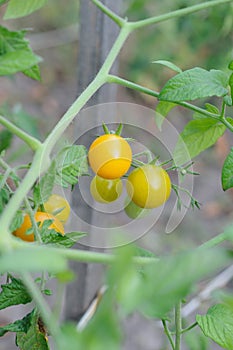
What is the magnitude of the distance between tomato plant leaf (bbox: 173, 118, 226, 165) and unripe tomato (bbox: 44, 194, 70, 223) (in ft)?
0.54

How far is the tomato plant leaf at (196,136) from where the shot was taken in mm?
811

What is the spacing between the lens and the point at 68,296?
1256 millimetres

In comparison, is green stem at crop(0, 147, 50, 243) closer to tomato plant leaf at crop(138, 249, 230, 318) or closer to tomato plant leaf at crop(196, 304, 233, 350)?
tomato plant leaf at crop(138, 249, 230, 318)

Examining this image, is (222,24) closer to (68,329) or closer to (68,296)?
(68,296)

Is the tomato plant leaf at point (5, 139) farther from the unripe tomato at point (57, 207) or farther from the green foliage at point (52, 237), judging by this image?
the green foliage at point (52, 237)

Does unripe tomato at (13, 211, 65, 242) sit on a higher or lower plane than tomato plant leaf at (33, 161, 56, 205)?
lower

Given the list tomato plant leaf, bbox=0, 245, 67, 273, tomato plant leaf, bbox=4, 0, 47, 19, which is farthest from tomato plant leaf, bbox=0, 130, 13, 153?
tomato plant leaf, bbox=0, 245, 67, 273

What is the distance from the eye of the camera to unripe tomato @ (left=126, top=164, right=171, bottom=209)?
0.69 meters

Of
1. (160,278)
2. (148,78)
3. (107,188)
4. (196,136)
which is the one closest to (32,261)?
(160,278)

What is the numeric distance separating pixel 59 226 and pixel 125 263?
1.26 feet

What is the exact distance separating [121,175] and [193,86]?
0.13 meters

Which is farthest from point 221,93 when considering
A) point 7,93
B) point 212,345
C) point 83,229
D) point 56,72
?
point 56,72

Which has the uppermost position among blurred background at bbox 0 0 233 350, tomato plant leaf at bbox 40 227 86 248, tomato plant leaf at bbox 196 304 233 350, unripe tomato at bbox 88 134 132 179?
unripe tomato at bbox 88 134 132 179

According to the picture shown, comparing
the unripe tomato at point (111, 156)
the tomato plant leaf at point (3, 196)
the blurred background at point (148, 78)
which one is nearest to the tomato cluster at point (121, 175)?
the unripe tomato at point (111, 156)
